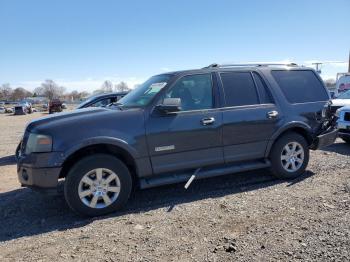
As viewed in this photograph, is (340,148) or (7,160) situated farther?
(7,160)

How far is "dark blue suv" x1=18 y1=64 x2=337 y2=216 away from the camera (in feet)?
14.7

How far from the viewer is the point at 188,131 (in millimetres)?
5012

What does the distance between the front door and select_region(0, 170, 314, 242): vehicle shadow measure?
53 cm

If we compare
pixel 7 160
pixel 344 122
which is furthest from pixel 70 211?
pixel 344 122

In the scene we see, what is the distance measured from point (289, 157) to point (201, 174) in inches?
69.2

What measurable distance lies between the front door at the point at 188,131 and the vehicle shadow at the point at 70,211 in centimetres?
53

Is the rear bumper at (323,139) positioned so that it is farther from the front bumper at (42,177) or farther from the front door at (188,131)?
the front bumper at (42,177)

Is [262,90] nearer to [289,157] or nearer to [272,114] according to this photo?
[272,114]

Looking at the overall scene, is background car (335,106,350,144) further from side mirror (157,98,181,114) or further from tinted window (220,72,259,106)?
side mirror (157,98,181,114)

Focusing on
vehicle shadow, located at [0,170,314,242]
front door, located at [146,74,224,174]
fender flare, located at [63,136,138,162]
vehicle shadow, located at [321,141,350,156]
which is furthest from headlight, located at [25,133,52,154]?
vehicle shadow, located at [321,141,350,156]

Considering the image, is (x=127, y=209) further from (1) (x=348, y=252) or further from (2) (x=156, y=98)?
(1) (x=348, y=252)

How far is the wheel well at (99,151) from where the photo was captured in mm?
4594

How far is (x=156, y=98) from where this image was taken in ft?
16.4

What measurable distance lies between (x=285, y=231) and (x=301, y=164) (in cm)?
238
